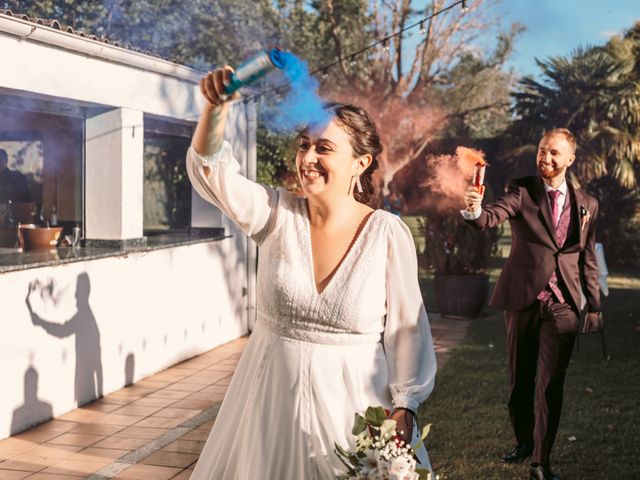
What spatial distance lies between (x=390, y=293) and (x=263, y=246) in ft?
1.53

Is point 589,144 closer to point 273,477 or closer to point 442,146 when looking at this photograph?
point 442,146

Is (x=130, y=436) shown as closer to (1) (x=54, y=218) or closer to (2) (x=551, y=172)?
(2) (x=551, y=172)

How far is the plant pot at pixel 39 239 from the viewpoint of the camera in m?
7.90

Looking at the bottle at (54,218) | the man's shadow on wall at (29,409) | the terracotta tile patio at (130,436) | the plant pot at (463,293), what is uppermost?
the bottle at (54,218)

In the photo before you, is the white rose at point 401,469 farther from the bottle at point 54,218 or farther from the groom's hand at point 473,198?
the bottle at point 54,218

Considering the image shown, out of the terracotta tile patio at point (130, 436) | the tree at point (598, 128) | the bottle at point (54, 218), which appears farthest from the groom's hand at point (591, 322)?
the tree at point (598, 128)

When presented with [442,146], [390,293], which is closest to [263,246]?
[390,293]

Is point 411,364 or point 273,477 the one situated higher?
point 411,364

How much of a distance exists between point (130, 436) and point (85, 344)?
1159mm

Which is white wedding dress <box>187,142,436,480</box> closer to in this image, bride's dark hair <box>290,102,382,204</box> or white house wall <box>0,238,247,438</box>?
bride's dark hair <box>290,102,382,204</box>

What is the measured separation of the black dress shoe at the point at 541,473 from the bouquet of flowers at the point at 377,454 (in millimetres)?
2821

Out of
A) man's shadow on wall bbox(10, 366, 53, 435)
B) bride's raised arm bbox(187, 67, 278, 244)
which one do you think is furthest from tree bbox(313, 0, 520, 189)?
bride's raised arm bbox(187, 67, 278, 244)

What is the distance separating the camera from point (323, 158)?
9.59ft

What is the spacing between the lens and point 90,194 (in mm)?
8219
